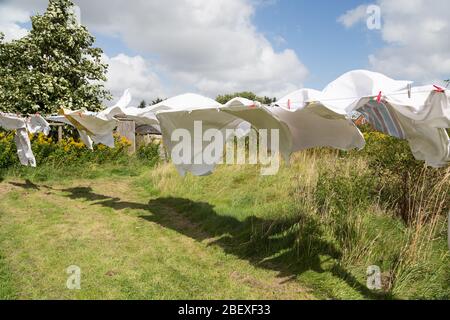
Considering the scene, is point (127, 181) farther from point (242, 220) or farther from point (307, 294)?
point (307, 294)

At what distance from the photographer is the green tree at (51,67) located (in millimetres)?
13367

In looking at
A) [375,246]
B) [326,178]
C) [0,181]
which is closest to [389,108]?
[375,246]

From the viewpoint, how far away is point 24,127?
25.7ft

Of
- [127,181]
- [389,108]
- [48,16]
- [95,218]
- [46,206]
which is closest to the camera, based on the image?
[389,108]

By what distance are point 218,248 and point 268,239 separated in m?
0.67

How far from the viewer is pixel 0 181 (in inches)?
324

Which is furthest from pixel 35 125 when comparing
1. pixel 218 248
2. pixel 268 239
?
pixel 268 239

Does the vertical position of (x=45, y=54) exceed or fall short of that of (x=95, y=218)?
it exceeds it

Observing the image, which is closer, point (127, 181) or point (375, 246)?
point (375, 246)

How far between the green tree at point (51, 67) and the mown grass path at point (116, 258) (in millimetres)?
7385

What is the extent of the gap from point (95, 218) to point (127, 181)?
3.40 meters

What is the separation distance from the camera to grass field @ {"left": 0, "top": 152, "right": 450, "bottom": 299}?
365cm
